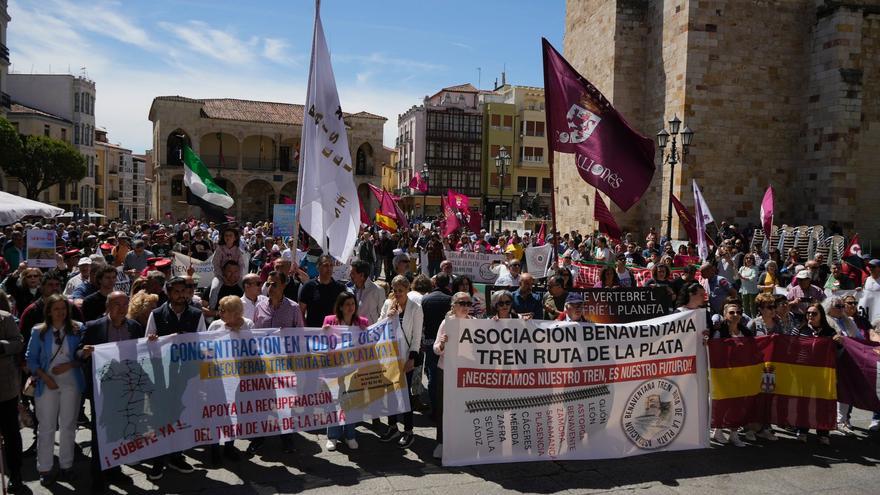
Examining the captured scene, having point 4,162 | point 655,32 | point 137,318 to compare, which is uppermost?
point 655,32

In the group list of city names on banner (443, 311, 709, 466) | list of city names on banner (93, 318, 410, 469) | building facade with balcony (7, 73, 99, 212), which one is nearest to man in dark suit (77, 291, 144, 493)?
list of city names on banner (93, 318, 410, 469)

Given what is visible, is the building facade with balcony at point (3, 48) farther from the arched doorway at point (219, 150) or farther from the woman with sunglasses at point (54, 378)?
the woman with sunglasses at point (54, 378)

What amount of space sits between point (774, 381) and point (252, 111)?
58.9 m

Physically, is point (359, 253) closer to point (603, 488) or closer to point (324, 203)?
point (324, 203)

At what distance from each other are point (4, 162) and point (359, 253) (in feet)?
115

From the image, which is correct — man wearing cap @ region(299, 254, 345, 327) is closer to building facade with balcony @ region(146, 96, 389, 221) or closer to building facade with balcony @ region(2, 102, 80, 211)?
building facade with balcony @ region(146, 96, 389, 221)

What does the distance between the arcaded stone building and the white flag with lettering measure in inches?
676

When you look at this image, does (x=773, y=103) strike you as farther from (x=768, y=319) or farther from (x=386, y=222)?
(x=768, y=319)

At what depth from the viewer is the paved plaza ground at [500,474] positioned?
5.26m

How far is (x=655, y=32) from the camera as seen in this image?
23.5 meters

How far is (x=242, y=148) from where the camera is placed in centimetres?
5916

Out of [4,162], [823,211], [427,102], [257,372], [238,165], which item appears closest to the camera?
[257,372]

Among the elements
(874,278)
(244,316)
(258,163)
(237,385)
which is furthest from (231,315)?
(258,163)

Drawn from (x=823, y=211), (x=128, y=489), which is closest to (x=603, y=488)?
(x=128, y=489)
